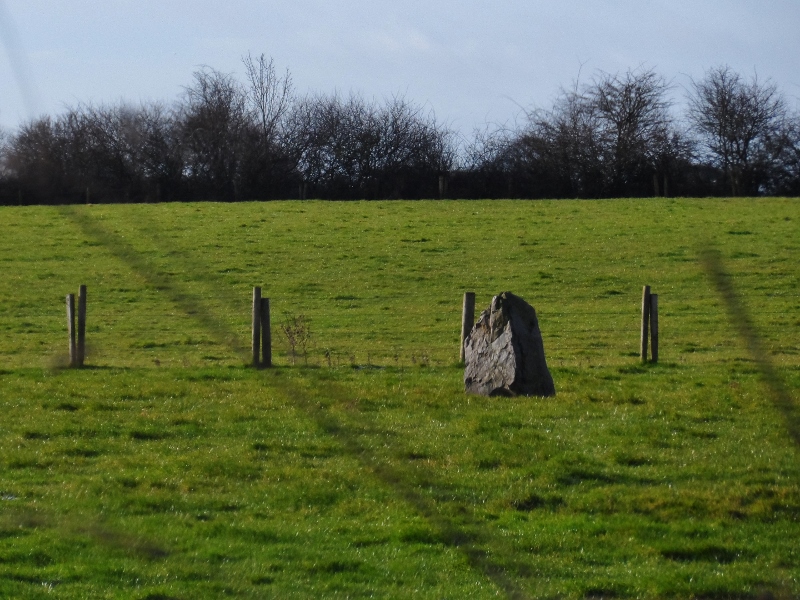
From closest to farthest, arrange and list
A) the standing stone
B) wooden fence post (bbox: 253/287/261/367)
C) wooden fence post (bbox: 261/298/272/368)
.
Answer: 1. the standing stone
2. wooden fence post (bbox: 261/298/272/368)
3. wooden fence post (bbox: 253/287/261/367)

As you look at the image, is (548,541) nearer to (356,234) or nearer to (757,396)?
(757,396)

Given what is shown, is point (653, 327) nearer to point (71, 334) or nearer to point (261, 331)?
point (261, 331)

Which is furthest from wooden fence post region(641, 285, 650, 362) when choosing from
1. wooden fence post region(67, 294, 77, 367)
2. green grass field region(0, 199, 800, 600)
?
wooden fence post region(67, 294, 77, 367)

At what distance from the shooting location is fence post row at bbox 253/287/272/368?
14227 millimetres

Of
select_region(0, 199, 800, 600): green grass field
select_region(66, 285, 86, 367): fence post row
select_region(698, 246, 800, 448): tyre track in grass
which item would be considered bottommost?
select_region(0, 199, 800, 600): green grass field

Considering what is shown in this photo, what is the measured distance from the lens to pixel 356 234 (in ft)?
105

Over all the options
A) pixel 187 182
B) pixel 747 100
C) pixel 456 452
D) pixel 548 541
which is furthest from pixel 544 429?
pixel 187 182

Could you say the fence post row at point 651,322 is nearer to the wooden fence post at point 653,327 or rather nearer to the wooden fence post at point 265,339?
the wooden fence post at point 653,327

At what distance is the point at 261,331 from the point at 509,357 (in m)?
4.49

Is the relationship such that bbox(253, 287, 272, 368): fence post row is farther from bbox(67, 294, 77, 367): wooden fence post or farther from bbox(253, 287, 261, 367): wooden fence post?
bbox(67, 294, 77, 367): wooden fence post

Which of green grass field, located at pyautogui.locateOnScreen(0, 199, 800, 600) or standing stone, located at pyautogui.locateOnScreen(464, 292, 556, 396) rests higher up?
standing stone, located at pyautogui.locateOnScreen(464, 292, 556, 396)

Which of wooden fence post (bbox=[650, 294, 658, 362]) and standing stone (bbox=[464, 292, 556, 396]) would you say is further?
wooden fence post (bbox=[650, 294, 658, 362])

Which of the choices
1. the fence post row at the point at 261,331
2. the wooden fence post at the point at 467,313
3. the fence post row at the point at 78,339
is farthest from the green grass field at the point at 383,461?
the wooden fence post at the point at 467,313

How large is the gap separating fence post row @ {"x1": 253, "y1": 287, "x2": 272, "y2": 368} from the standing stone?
3656 mm
